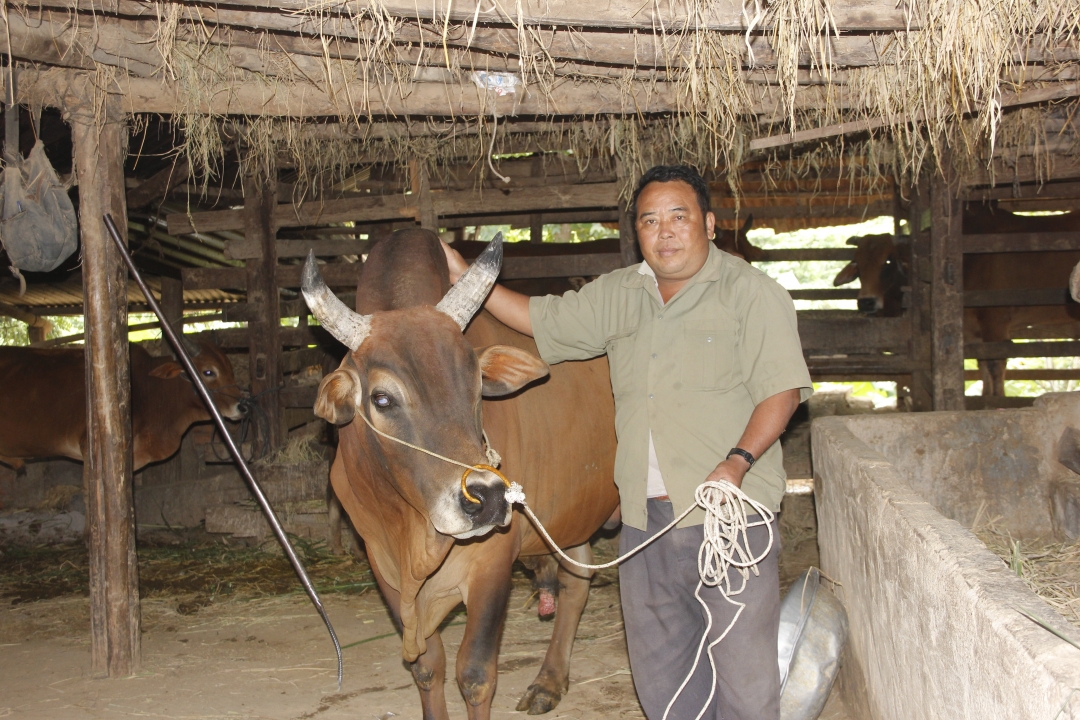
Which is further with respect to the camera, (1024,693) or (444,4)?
(444,4)

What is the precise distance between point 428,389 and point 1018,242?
614cm

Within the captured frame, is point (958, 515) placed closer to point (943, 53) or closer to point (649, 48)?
point (943, 53)

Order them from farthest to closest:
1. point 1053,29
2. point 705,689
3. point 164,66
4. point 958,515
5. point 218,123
A: point 218,123 < point 958,515 < point 164,66 < point 1053,29 < point 705,689

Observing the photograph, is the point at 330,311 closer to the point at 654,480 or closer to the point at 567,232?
the point at 654,480

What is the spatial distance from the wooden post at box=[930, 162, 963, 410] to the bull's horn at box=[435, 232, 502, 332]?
4.76 metres

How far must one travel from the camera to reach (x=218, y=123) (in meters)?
5.52

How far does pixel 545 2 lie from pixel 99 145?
2558 mm

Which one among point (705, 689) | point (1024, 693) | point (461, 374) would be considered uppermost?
point (461, 374)

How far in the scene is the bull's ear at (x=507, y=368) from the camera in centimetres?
342

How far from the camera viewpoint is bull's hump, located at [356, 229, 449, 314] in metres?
3.59

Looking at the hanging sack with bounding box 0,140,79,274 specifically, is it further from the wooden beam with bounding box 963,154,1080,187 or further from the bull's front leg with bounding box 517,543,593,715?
the wooden beam with bounding box 963,154,1080,187

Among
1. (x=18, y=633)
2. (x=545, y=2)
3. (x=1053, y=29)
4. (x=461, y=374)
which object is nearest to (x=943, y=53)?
(x=1053, y=29)

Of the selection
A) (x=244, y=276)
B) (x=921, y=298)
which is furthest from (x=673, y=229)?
(x=244, y=276)

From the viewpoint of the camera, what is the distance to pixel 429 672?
371 centimetres
